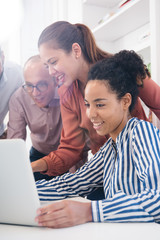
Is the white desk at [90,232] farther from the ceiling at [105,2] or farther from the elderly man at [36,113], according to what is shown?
the ceiling at [105,2]

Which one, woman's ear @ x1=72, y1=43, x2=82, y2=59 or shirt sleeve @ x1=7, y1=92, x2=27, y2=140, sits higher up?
woman's ear @ x1=72, y1=43, x2=82, y2=59

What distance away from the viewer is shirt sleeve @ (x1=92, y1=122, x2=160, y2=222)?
2.30 ft

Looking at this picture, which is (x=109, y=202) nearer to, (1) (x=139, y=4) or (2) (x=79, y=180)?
(2) (x=79, y=180)

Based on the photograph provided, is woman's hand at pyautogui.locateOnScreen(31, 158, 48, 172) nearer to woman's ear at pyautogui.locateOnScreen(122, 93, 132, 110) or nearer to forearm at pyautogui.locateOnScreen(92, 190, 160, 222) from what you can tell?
woman's ear at pyautogui.locateOnScreen(122, 93, 132, 110)

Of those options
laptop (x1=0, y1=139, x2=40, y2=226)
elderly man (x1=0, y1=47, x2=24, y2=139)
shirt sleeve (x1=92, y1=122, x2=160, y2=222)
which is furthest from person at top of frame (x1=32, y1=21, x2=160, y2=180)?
laptop (x1=0, y1=139, x2=40, y2=226)

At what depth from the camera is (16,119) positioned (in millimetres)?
1630

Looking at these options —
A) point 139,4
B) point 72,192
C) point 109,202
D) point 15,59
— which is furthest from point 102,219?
point 15,59

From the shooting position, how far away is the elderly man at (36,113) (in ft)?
5.21

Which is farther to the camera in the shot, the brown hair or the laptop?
the brown hair

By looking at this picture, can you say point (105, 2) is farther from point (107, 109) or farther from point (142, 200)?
point (142, 200)

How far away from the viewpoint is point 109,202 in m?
0.74

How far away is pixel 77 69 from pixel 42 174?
546 millimetres

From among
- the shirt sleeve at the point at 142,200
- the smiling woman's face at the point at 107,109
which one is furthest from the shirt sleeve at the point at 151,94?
the shirt sleeve at the point at 142,200

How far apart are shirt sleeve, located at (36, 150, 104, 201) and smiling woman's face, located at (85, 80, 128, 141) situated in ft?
0.46
